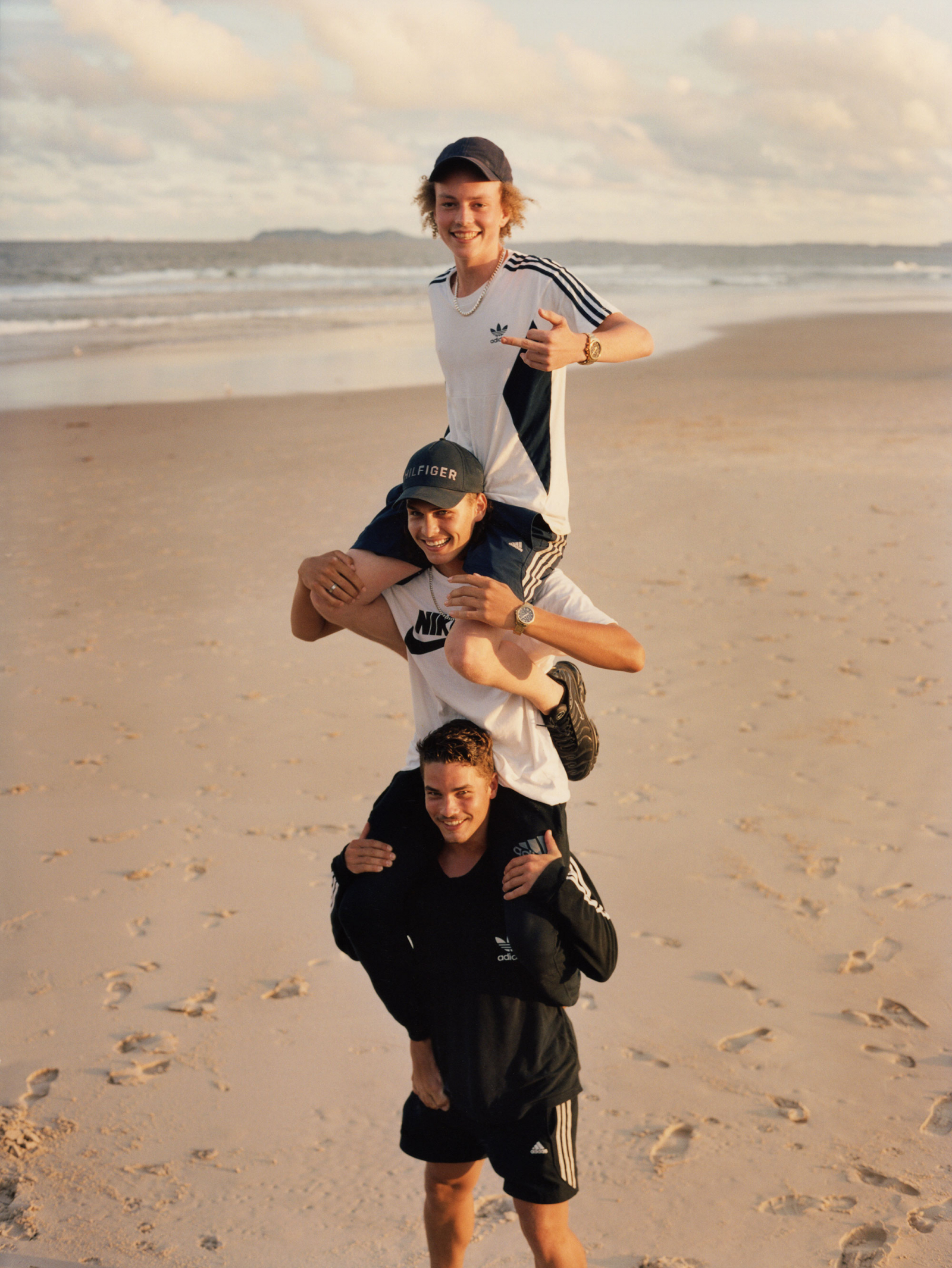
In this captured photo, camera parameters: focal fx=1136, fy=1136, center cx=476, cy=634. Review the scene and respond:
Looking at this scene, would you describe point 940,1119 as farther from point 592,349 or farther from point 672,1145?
point 592,349

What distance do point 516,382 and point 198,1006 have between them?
2959 mm

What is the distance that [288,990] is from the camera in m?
4.71

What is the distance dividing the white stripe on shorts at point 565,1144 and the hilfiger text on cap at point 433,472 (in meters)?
1.59

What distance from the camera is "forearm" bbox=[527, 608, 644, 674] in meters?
2.80

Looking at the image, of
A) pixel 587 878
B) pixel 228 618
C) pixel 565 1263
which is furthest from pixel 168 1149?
pixel 228 618

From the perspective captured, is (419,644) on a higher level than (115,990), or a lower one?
higher

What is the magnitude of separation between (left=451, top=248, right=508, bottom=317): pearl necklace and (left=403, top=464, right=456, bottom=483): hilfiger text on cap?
0.50 m

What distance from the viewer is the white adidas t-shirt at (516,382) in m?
3.02

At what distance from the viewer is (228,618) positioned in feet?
29.7

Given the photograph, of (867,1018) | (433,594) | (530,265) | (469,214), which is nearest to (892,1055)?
(867,1018)

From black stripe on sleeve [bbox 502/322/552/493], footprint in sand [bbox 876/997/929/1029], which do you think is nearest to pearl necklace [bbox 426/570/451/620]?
black stripe on sleeve [bbox 502/322/552/493]

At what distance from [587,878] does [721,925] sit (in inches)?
98.2

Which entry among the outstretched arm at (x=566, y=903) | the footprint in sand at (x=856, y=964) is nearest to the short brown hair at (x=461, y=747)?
the outstretched arm at (x=566, y=903)

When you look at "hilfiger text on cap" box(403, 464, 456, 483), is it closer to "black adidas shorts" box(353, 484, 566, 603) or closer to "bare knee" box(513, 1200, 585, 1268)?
"black adidas shorts" box(353, 484, 566, 603)
